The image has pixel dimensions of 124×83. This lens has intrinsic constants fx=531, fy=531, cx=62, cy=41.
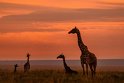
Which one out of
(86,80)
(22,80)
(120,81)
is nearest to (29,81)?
(22,80)

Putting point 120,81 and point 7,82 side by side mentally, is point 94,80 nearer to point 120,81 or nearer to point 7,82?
point 120,81

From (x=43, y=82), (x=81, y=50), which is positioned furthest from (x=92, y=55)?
(x=43, y=82)

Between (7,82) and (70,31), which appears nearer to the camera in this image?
(7,82)

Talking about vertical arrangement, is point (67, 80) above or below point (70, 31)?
below

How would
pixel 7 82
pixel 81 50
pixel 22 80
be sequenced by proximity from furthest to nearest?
pixel 81 50
pixel 22 80
pixel 7 82

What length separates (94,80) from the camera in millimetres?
28656

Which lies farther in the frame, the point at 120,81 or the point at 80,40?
the point at 80,40

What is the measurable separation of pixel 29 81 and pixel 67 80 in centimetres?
208

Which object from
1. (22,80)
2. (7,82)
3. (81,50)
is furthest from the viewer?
(81,50)

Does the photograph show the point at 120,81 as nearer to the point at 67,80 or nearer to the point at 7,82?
the point at 67,80

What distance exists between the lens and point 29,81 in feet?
92.3

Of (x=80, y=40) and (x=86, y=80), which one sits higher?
(x=80, y=40)

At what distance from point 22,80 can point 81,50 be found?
5004 millimetres

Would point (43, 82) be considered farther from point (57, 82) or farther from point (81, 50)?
point (81, 50)
